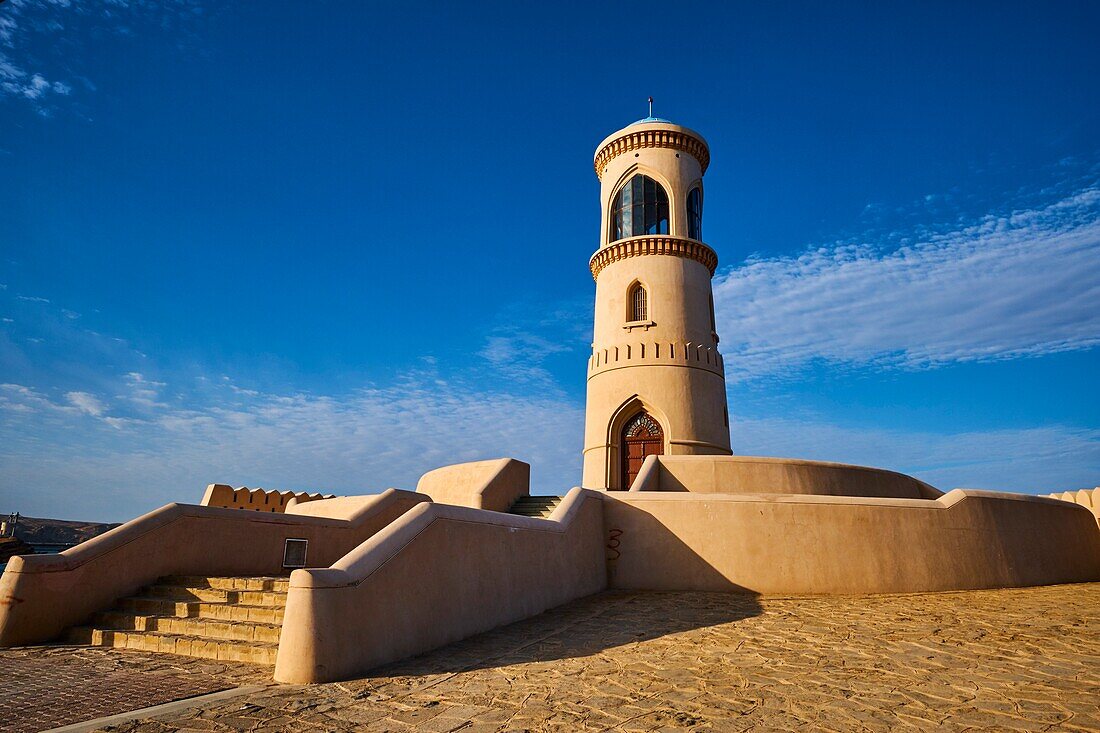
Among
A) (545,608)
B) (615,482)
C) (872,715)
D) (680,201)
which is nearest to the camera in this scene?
(872,715)

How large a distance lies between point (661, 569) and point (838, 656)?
14.5 ft

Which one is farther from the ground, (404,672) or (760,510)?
(760,510)

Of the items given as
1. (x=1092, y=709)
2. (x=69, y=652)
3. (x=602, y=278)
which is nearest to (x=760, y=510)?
(x=1092, y=709)

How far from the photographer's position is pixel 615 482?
19234 millimetres

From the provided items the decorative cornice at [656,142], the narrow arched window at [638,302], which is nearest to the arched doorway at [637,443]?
the narrow arched window at [638,302]

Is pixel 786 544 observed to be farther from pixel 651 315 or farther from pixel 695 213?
pixel 695 213

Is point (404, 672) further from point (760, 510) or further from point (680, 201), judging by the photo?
point (680, 201)

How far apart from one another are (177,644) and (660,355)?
14.8 meters

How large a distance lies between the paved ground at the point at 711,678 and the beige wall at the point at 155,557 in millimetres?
588

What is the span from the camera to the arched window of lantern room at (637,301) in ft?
67.9

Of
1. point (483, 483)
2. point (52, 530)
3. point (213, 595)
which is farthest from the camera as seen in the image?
point (52, 530)

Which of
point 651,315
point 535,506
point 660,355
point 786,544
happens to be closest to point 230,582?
point 535,506

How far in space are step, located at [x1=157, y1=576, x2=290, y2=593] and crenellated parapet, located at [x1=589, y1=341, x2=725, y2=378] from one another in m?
13.1

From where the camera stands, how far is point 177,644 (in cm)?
704
